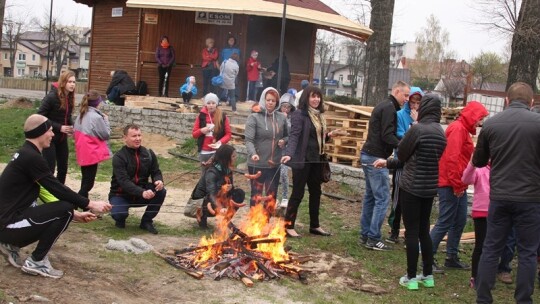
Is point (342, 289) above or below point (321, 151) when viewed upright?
below

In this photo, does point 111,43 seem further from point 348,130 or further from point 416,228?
point 416,228

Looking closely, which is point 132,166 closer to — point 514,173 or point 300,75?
point 514,173

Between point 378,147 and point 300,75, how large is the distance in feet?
42.3

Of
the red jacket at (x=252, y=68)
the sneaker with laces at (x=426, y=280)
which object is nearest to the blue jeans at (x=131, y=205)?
the sneaker with laces at (x=426, y=280)

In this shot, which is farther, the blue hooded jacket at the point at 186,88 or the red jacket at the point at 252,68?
the red jacket at the point at 252,68

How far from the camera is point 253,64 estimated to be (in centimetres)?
1741

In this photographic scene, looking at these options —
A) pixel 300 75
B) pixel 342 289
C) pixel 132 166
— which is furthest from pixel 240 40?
pixel 342 289

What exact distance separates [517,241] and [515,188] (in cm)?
49

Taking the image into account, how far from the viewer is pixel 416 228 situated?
588cm

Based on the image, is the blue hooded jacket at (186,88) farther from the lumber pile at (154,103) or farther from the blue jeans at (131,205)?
the blue jeans at (131,205)

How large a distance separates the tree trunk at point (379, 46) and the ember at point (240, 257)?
11.2 m

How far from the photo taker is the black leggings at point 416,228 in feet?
19.2

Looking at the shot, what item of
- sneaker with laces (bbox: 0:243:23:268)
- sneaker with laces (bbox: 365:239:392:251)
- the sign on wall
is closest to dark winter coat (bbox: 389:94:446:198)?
sneaker with laces (bbox: 365:239:392:251)

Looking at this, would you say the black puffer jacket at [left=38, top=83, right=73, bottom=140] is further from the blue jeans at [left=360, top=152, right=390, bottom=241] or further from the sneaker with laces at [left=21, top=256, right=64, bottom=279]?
the blue jeans at [left=360, top=152, right=390, bottom=241]
